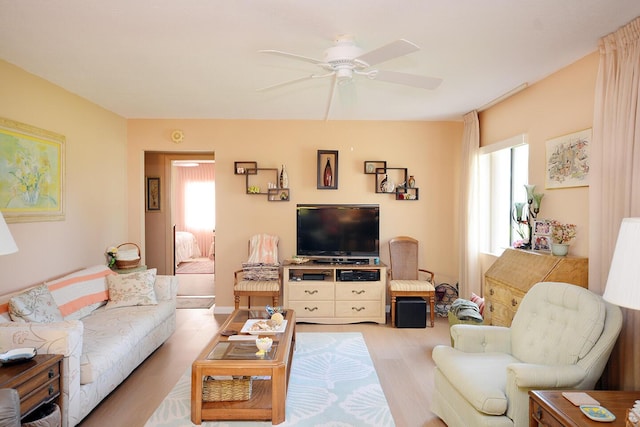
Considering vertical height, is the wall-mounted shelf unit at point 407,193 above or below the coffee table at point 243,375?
above

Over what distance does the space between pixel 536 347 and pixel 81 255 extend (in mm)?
4385

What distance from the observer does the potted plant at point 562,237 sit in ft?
9.89

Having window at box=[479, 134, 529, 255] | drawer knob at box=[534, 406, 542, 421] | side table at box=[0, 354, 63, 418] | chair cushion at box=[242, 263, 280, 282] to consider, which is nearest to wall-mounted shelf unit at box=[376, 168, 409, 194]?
window at box=[479, 134, 529, 255]

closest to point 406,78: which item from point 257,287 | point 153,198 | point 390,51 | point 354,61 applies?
point 354,61

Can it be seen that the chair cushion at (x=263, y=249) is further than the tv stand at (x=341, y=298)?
Yes

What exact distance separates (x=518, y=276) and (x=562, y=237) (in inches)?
18.2

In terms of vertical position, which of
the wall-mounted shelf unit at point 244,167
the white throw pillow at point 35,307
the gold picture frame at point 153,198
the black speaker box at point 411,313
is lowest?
the black speaker box at point 411,313

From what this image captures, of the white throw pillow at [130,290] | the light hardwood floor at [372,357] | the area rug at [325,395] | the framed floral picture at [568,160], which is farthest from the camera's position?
the white throw pillow at [130,290]

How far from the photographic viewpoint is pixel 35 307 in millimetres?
2807

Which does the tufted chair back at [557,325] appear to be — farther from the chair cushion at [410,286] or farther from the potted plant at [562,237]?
the chair cushion at [410,286]

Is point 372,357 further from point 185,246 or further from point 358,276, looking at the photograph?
point 185,246

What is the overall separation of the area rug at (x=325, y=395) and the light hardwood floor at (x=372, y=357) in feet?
0.31

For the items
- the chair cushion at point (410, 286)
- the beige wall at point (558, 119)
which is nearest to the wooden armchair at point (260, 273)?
the chair cushion at point (410, 286)

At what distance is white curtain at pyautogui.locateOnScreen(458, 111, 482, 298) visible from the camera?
4.69 m
